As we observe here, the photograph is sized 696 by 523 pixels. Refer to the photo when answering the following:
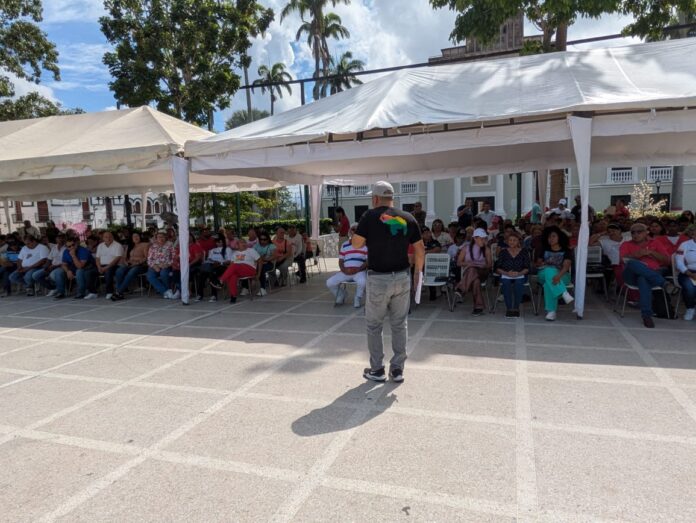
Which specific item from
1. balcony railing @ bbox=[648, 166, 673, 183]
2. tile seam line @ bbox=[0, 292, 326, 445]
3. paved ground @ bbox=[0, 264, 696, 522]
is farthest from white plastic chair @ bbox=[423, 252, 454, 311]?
balcony railing @ bbox=[648, 166, 673, 183]

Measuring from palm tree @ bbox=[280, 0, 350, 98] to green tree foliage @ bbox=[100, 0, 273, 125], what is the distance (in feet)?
62.5

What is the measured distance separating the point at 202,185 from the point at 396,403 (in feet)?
37.5

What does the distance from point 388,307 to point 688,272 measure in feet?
14.2

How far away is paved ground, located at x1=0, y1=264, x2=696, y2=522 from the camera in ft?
8.00

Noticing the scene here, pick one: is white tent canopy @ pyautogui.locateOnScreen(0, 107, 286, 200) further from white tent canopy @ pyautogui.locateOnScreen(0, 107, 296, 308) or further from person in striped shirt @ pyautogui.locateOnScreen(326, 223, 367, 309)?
person in striped shirt @ pyautogui.locateOnScreen(326, 223, 367, 309)

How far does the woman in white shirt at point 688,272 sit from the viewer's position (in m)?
5.78

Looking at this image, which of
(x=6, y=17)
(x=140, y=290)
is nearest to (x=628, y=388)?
(x=140, y=290)

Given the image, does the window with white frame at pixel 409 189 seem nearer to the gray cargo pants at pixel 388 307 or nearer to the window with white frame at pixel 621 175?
the window with white frame at pixel 621 175

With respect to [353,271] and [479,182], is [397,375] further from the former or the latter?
[479,182]

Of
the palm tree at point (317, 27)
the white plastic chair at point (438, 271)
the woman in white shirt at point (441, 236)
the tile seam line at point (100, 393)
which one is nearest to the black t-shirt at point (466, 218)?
the woman in white shirt at point (441, 236)

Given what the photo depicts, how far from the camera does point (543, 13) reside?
9438mm

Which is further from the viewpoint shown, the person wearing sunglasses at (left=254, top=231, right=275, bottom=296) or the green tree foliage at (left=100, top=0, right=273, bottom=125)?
the green tree foliage at (left=100, top=0, right=273, bottom=125)

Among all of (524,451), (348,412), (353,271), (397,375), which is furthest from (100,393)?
(353,271)

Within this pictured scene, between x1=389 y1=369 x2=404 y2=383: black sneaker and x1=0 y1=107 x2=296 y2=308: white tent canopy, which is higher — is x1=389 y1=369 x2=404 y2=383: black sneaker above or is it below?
below
